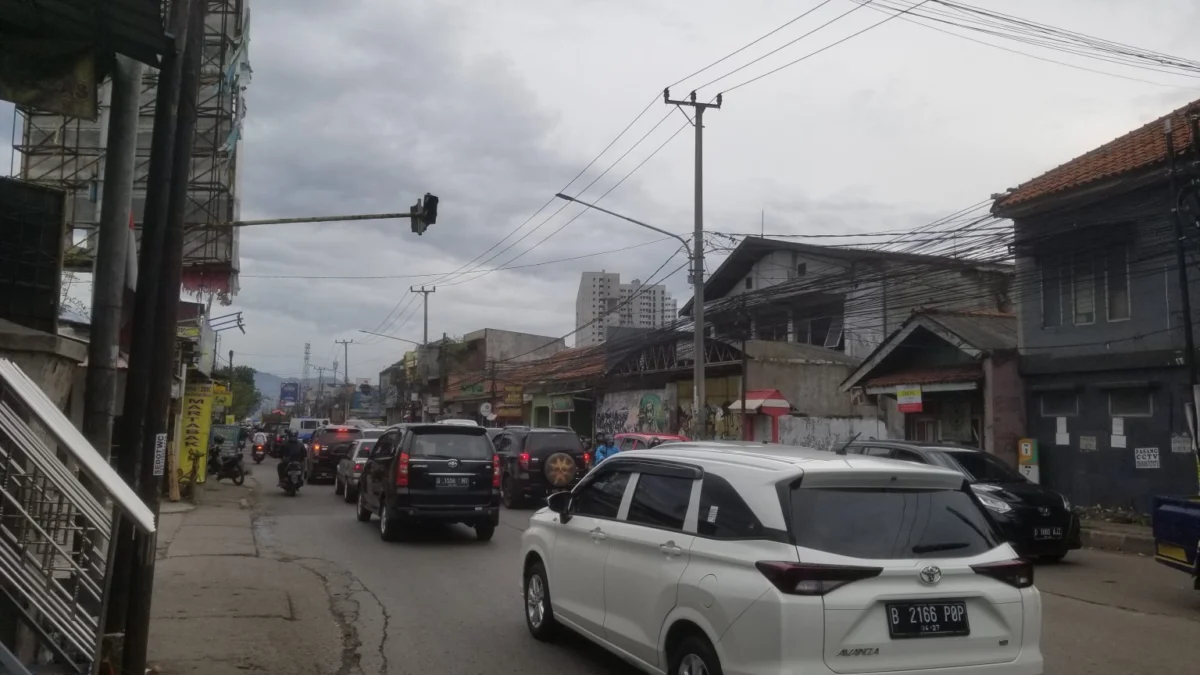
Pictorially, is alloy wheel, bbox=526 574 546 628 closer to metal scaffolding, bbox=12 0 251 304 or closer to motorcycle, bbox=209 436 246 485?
metal scaffolding, bbox=12 0 251 304

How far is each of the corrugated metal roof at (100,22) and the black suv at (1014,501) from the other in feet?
33.4

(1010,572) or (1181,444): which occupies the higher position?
(1181,444)

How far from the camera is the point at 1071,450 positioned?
20000 millimetres

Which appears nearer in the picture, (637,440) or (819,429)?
(637,440)

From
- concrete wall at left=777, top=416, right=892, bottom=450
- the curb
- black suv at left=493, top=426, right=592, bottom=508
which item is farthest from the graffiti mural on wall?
the curb

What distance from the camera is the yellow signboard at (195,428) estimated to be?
20.5m

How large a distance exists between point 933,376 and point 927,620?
18.7 metres

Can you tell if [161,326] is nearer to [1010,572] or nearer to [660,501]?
[660,501]

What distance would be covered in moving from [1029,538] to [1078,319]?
334 inches

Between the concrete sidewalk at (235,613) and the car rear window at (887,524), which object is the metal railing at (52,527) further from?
the car rear window at (887,524)

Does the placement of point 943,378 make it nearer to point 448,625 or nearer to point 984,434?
point 984,434

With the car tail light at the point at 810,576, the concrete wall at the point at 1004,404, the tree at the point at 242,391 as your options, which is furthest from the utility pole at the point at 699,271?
the tree at the point at 242,391

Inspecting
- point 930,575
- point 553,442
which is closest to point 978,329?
point 553,442

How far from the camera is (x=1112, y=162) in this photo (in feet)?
63.7
